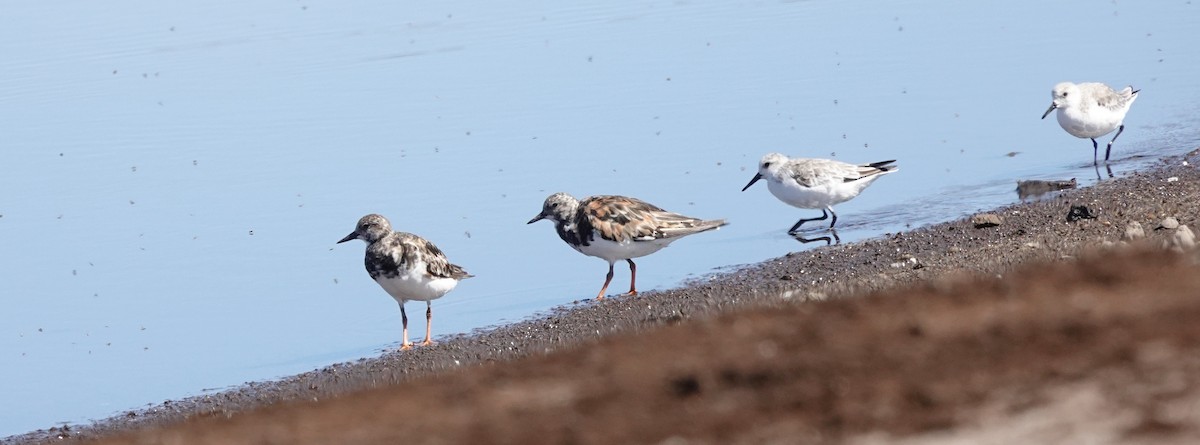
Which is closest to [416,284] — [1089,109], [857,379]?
[857,379]

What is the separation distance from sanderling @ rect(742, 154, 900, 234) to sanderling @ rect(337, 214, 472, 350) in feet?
13.7

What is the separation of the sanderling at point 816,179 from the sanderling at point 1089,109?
295cm

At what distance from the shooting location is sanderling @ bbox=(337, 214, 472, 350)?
46.4 feet

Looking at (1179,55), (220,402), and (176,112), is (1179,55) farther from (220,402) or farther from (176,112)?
(220,402)

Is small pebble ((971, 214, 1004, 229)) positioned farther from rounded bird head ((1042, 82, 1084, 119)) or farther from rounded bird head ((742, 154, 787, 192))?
rounded bird head ((1042, 82, 1084, 119))

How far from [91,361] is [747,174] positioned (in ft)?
27.4

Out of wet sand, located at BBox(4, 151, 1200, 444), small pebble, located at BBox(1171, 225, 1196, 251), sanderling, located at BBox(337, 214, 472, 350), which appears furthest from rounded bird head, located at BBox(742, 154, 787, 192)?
wet sand, located at BBox(4, 151, 1200, 444)

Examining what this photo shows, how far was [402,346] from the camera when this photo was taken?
561 inches

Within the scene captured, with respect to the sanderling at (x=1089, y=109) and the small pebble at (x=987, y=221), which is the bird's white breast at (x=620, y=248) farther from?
the sanderling at (x=1089, y=109)

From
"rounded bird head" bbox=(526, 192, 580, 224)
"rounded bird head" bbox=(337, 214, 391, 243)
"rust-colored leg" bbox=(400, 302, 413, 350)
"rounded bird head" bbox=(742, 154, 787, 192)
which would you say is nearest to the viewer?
"rust-colored leg" bbox=(400, 302, 413, 350)

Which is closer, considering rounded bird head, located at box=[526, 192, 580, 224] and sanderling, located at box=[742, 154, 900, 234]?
rounded bird head, located at box=[526, 192, 580, 224]

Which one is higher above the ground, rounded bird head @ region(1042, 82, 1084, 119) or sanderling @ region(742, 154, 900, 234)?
rounded bird head @ region(1042, 82, 1084, 119)

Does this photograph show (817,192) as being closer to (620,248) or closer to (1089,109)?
(620,248)

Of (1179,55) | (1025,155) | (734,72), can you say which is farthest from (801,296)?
(1179,55)
